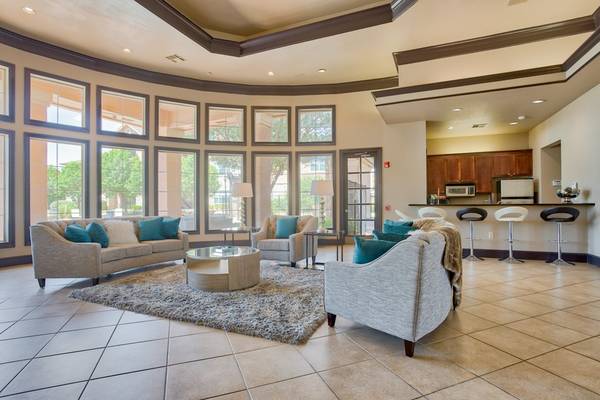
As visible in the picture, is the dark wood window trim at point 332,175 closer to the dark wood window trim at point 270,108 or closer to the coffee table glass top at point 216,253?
the dark wood window trim at point 270,108

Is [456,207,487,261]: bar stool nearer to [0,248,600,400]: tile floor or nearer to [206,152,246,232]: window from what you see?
[0,248,600,400]: tile floor

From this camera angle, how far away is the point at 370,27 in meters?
4.70

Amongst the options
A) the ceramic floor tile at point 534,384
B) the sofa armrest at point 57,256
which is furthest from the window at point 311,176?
the ceramic floor tile at point 534,384

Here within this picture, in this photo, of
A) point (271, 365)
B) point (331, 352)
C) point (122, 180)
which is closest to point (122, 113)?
point (122, 180)

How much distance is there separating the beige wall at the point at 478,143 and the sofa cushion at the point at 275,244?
5938 mm

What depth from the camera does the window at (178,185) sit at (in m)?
6.73

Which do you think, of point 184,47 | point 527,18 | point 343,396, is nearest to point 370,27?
point 527,18

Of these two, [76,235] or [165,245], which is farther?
[165,245]

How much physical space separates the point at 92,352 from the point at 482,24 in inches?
237

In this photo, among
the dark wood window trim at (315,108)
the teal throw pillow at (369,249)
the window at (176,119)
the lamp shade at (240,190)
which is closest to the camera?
the teal throw pillow at (369,249)

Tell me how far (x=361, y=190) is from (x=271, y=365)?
5.60m

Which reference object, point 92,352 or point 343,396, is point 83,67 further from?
point 343,396

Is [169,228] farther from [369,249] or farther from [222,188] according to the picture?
[369,249]

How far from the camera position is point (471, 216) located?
5.83 m
